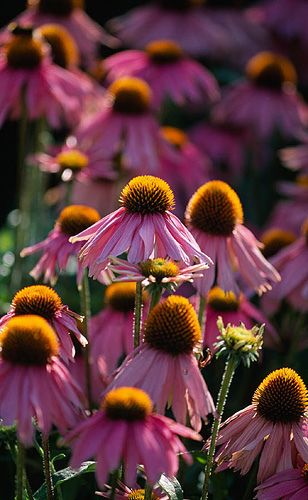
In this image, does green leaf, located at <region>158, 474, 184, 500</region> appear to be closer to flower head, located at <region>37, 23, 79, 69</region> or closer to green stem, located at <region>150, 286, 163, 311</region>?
green stem, located at <region>150, 286, 163, 311</region>

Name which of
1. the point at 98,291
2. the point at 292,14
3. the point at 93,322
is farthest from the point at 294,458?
the point at 292,14

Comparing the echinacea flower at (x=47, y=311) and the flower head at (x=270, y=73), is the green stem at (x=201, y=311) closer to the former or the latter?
the echinacea flower at (x=47, y=311)

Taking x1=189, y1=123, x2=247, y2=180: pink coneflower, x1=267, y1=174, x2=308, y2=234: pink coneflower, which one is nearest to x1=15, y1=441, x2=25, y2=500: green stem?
x1=267, y1=174, x2=308, y2=234: pink coneflower

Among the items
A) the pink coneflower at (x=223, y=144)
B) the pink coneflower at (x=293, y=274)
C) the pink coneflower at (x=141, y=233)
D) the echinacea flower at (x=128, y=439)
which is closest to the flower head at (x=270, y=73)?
the pink coneflower at (x=223, y=144)

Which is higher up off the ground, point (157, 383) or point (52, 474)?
point (157, 383)

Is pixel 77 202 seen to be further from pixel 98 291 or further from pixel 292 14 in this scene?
pixel 292 14
